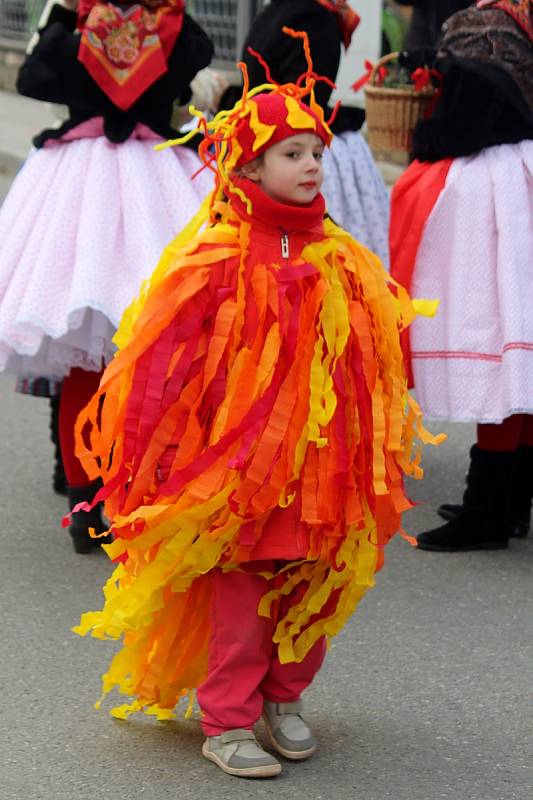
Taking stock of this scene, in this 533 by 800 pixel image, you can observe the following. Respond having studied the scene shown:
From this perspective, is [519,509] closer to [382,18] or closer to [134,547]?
[134,547]

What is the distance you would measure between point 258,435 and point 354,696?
99 centimetres

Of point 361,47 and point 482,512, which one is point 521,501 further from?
point 361,47

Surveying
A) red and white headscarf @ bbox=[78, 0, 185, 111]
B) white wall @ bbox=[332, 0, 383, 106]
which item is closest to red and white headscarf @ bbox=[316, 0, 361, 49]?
red and white headscarf @ bbox=[78, 0, 185, 111]

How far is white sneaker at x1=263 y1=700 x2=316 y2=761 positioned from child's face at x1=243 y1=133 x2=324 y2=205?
1.15m

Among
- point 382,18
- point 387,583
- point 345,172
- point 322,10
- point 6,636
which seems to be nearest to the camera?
point 6,636

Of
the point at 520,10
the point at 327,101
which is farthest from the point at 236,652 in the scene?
the point at 327,101

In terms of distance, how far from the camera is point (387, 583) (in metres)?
5.09

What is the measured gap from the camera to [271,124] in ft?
11.8

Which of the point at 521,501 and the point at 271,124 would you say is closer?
the point at 271,124

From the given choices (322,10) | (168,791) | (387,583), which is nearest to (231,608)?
(168,791)

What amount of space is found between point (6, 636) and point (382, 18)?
9.32 metres

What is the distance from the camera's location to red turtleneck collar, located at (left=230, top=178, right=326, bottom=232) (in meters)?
3.59

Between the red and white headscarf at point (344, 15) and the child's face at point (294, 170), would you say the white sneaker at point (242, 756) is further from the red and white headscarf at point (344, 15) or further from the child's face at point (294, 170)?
the red and white headscarf at point (344, 15)

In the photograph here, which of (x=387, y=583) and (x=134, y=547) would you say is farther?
(x=387, y=583)
